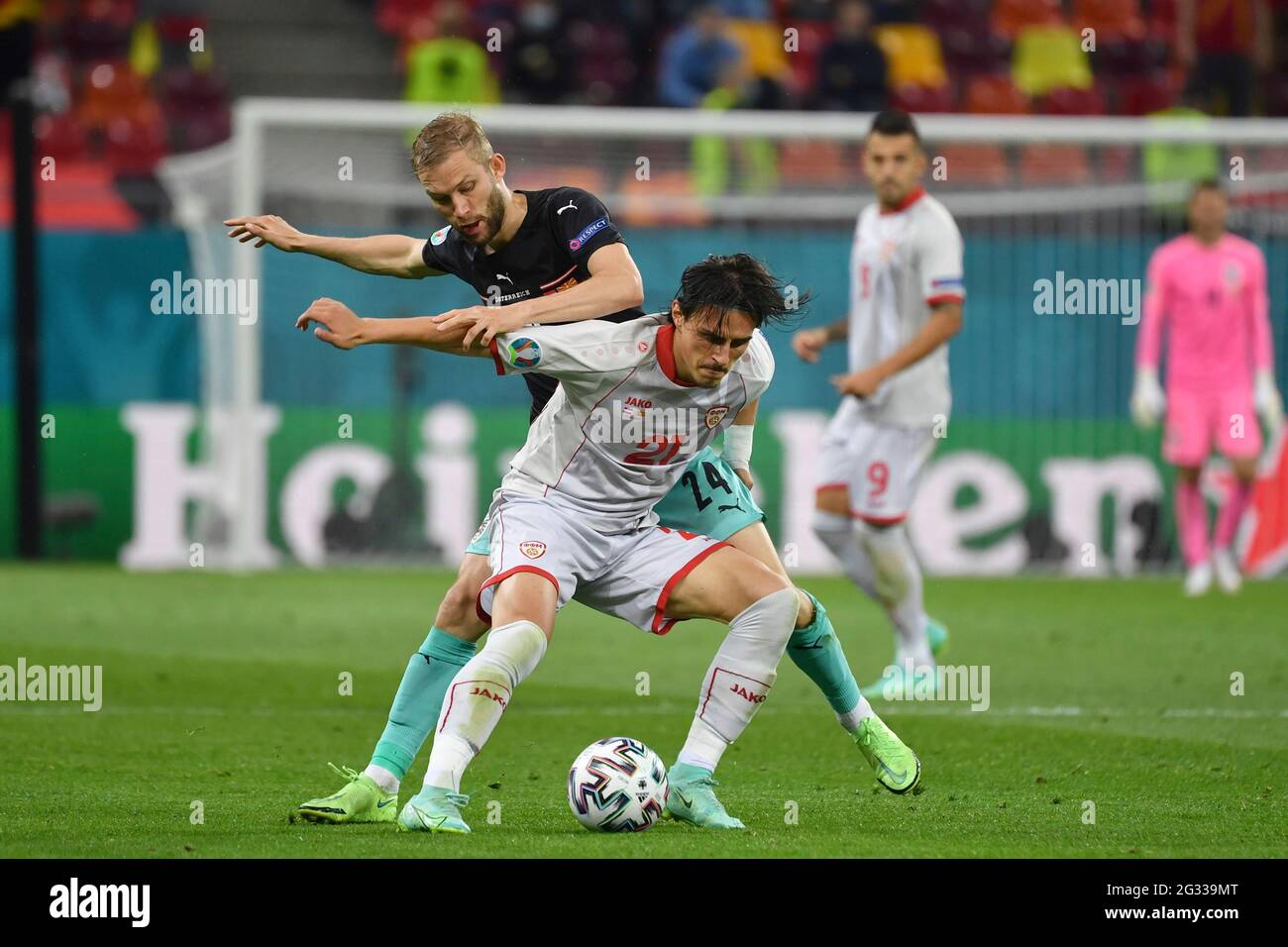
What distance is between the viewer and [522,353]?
5219 millimetres

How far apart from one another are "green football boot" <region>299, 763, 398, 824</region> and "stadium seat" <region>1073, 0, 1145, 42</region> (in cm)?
1525

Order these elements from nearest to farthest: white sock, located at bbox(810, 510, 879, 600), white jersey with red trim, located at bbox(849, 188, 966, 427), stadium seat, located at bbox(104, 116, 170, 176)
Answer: white jersey with red trim, located at bbox(849, 188, 966, 427), white sock, located at bbox(810, 510, 879, 600), stadium seat, located at bbox(104, 116, 170, 176)

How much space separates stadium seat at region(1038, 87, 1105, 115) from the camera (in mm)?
18297

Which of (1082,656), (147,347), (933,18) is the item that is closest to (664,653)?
(1082,656)

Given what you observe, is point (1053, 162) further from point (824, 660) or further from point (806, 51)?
point (824, 660)

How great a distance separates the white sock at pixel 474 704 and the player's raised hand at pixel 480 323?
764 mm

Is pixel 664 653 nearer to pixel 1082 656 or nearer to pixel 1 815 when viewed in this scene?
pixel 1082 656

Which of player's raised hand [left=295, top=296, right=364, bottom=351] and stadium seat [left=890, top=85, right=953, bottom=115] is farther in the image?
stadium seat [left=890, top=85, right=953, bottom=115]

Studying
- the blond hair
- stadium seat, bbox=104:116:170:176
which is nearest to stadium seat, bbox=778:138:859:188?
stadium seat, bbox=104:116:170:176

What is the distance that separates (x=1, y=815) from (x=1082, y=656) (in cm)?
592

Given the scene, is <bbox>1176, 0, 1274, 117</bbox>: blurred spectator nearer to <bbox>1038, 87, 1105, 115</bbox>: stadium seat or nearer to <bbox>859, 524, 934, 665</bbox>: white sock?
<bbox>1038, 87, 1105, 115</bbox>: stadium seat

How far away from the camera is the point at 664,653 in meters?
10.2

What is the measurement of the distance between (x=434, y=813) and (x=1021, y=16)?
52.0 ft

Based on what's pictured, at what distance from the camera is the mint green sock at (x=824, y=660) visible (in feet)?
19.0
